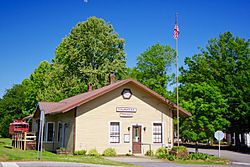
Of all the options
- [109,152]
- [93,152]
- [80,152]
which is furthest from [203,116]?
[80,152]

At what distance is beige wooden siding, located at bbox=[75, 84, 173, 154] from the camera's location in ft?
78.2

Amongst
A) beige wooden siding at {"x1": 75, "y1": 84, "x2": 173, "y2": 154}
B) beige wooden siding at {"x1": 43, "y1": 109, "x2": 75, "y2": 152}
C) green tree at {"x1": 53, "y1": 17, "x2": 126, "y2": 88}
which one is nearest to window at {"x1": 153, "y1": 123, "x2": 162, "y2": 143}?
beige wooden siding at {"x1": 75, "y1": 84, "x2": 173, "y2": 154}

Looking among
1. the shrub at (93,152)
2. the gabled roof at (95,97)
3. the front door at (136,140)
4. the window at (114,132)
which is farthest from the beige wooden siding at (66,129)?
the front door at (136,140)

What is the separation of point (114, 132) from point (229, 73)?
21.4 m

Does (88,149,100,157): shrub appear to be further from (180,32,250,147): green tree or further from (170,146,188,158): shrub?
(180,32,250,147): green tree

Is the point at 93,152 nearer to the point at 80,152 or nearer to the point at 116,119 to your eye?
the point at 80,152

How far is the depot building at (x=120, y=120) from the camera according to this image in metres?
23.8

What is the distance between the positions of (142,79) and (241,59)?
50.9 ft

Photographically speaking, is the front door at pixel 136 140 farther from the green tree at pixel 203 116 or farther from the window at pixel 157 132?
the green tree at pixel 203 116

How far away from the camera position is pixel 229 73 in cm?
4050

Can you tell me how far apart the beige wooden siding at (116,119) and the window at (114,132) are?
252 millimetres

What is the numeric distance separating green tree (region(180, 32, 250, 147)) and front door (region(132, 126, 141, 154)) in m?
15.2

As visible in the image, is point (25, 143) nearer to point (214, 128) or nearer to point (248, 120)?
point (214, 128)

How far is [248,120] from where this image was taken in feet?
121
